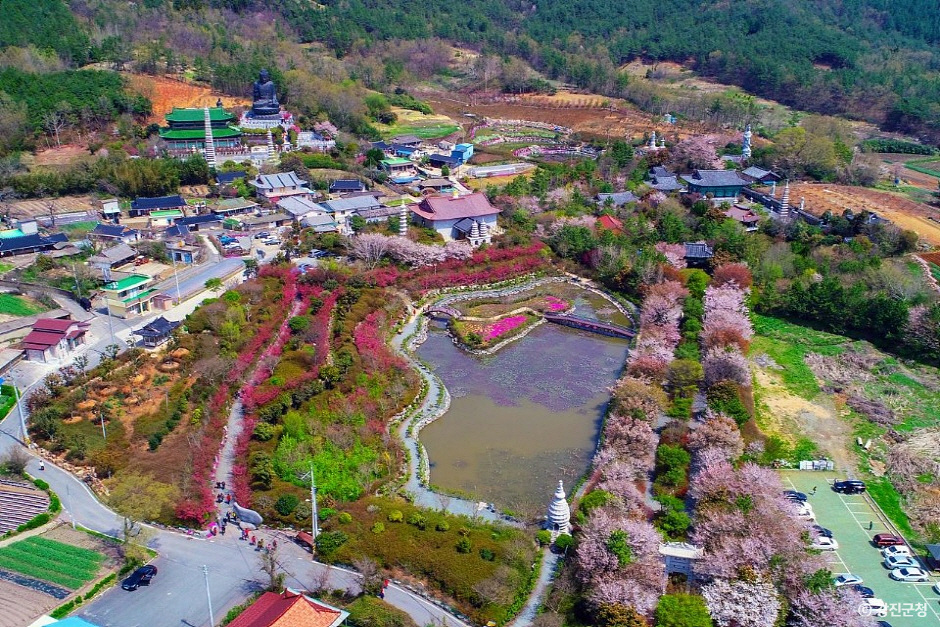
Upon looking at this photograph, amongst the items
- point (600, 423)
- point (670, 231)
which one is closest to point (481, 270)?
point (670, 231)

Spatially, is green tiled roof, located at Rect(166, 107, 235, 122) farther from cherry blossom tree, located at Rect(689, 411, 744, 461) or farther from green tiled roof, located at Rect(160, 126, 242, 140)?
cherry blossom tree, located at Rect(689, 411, 744, 461)

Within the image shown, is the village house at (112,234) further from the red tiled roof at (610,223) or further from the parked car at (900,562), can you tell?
the parked car at (900,562)

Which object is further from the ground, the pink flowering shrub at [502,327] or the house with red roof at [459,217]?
the house with red roof at [459,217]

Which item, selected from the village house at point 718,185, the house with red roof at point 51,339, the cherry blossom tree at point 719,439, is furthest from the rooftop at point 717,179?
Answer: the house with red roof at point 51,339

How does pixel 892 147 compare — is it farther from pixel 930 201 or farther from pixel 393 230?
pixel 393 230

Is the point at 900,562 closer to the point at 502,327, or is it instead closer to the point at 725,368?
the point at 725,368

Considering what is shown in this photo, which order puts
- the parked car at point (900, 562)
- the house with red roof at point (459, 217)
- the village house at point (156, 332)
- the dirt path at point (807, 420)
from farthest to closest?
the house with red roof at point (459, 217)
the village house at point (156, 332)
the dirt path at point (807, 420)
the parked car at point (900, 562)

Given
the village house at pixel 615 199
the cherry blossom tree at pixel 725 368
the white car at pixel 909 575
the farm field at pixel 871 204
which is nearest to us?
the white car at pixel 909 575
